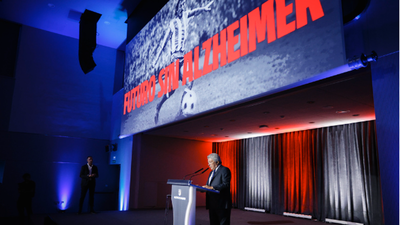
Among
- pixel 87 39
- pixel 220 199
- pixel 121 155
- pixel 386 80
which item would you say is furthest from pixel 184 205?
pixel 87 39

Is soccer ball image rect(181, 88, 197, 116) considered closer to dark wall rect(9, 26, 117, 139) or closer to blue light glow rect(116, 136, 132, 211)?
blue light glow rect(116, 136, 132, 211)

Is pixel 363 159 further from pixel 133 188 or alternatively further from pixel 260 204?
pixel 133 188

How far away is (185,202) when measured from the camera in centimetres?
372

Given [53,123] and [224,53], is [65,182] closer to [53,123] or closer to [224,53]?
[53,123]

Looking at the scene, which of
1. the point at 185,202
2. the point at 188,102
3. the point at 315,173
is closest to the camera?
the point at 185,202

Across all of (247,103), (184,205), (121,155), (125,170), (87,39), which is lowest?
(184,205)

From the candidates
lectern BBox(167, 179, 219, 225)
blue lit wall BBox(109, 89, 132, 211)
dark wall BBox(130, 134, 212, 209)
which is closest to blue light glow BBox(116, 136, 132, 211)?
blue lit wall BBox(109, 89, 132, 211)

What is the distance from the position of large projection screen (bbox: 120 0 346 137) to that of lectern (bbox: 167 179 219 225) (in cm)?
174

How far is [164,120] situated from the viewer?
7.04m

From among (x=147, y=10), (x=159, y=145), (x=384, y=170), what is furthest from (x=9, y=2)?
(x=384, y=170)

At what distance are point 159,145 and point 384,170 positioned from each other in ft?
23.4

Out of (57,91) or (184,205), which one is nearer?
(184,205)

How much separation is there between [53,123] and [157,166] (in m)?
3.80

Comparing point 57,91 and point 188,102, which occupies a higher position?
point 57,91
